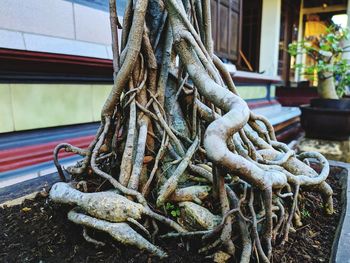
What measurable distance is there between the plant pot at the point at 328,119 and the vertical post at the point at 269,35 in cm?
308

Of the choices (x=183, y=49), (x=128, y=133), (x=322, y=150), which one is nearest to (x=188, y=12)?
(x=183, y=49)

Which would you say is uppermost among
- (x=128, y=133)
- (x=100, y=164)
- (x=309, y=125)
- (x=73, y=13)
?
(x=73, y=13)

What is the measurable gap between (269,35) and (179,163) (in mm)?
6952

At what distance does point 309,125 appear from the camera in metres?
4.55

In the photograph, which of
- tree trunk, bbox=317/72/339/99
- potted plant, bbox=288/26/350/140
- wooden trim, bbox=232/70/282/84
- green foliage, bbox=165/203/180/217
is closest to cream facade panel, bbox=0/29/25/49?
green foliage, bbox=165/203/180/217

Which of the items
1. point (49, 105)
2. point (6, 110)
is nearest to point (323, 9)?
point (49, 105)

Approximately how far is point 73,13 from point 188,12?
1506 millimetres

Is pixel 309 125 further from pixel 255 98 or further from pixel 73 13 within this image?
pixel 73 13

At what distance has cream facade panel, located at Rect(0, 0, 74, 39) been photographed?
216cm

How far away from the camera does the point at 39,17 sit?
2.35 metres

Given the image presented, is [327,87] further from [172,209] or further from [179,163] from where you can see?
[172,209]

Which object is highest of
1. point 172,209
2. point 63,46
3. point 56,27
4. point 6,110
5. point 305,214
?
point 56,27

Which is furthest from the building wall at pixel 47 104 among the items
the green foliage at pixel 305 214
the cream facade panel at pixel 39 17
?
the green foliage at pixel 305 214

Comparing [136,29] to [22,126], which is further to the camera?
[22,126]
